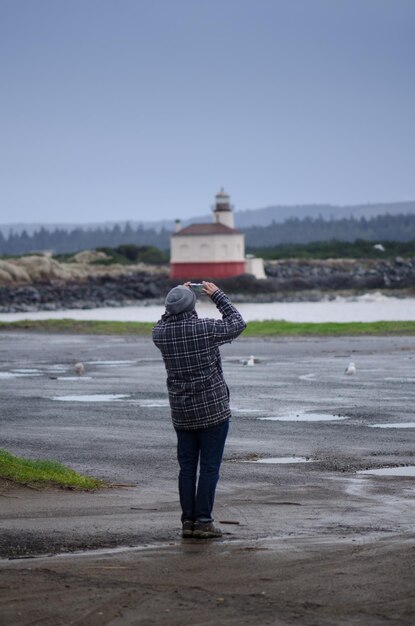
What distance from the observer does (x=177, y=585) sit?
7953mm

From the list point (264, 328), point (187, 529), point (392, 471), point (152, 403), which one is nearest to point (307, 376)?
point (152, 403)

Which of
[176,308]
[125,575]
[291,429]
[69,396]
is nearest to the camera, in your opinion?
[125,575]

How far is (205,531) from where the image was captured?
9680 millimetres

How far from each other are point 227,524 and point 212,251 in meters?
122

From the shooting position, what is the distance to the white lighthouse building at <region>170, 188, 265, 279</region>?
Answer: 13150 centimetres

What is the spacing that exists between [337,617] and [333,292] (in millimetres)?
115386

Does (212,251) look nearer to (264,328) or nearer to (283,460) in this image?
(264,328)

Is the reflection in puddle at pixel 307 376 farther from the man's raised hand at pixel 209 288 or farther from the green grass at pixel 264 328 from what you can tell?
the green grass at pixel 264 328

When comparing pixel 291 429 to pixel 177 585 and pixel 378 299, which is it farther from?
pixel 378 299

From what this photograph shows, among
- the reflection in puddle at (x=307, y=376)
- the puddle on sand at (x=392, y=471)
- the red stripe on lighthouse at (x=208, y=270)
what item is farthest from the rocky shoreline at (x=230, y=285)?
the puddle on sand at (x=392, y=471)

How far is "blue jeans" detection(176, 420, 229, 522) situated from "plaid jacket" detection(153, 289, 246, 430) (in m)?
0.10

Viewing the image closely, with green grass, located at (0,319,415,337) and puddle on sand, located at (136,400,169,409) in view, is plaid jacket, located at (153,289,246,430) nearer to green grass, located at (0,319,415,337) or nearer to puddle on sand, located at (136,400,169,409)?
puddle on sand, located at (136,400,169,409)

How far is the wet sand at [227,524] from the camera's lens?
24.5 feet

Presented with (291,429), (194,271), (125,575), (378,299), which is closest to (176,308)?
(125,575)
